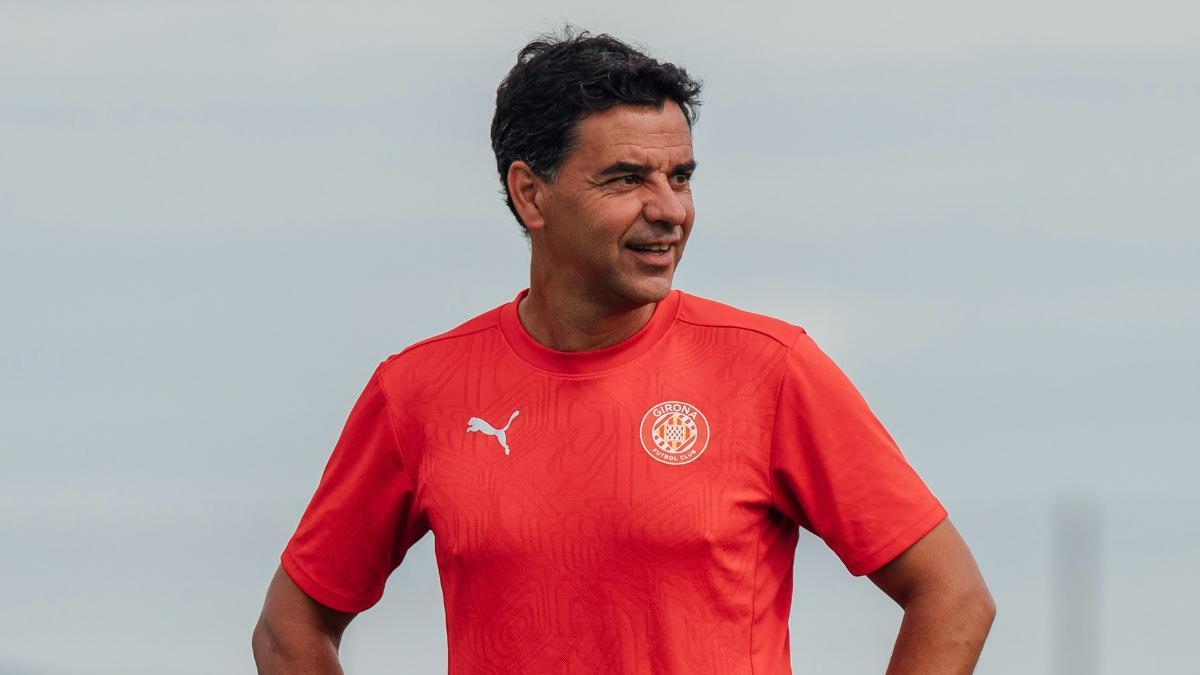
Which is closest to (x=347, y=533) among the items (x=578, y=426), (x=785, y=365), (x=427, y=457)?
(x=427, y=457)

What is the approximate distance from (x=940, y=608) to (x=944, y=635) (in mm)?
61

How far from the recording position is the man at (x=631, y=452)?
548 cm

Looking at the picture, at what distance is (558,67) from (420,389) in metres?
0.85

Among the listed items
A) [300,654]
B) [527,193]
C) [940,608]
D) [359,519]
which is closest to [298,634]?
[300,654]

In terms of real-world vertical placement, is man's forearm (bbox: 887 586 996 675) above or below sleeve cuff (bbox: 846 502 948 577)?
below

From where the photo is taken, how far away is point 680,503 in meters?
5.48

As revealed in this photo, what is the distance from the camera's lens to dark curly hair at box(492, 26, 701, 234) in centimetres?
567

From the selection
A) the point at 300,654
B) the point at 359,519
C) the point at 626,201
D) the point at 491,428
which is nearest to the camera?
the point at 626,201

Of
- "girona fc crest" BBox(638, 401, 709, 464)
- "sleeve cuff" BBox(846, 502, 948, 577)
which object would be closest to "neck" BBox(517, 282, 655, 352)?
"girona fc crest" BBox(638, 401, 709, 464)

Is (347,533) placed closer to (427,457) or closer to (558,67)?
(427,457)

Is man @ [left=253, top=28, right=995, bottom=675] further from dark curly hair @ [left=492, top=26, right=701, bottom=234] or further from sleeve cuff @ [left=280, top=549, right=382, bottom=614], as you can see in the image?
sleeve cuff @ [left=280, top=549, right=382, bottom=614]

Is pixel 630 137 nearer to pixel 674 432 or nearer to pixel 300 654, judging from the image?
pixel 674 432

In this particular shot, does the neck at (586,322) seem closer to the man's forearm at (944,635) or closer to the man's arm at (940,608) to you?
the man's arm at (940,608)

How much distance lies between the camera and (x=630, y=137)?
561 cm
